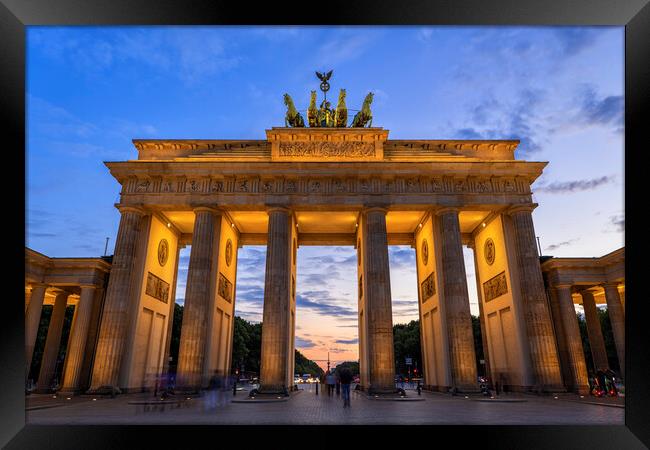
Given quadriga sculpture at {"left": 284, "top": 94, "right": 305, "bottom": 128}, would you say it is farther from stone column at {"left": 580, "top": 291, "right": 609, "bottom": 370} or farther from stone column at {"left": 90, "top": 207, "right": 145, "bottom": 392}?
stone column at {"left": 580, "top": 291, "right": 609, "bottom": 370}

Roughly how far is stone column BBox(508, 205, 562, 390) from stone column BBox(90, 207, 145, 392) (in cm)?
2460

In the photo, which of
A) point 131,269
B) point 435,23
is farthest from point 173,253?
point 435,23

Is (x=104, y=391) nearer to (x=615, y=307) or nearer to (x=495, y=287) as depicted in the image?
(x=495, y=287)

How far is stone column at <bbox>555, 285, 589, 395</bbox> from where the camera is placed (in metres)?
25.4

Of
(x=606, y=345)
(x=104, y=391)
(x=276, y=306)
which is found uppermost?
(x=276, y=306)

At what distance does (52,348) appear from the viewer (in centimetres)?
3045

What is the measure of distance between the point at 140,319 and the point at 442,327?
1945 cm

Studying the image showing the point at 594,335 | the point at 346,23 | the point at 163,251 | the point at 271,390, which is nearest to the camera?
the point at 346,23

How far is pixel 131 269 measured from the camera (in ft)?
85.2

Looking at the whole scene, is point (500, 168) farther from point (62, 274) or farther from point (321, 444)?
point (62, 274)

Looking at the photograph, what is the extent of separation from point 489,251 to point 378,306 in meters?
10.9

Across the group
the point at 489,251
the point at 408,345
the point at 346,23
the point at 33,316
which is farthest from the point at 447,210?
the point at 408,345

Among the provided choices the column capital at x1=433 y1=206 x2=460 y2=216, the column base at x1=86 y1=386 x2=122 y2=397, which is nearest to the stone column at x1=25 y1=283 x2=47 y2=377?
the column base at x1=86 y1=386 x2=122 y2=397

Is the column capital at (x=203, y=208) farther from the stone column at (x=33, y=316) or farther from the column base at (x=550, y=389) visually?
the column base at (x=550, y=389)
